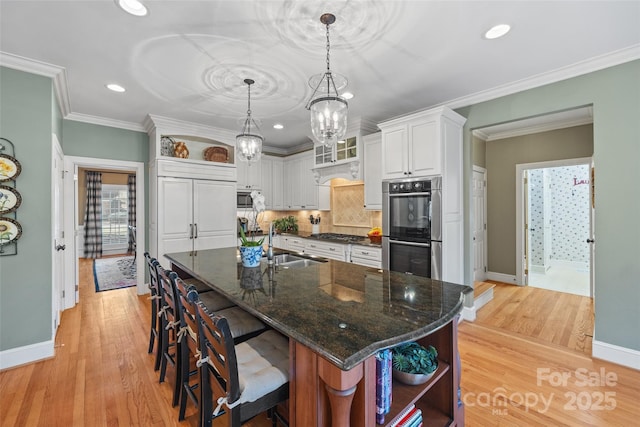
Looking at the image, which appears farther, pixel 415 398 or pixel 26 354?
pixel 26 354

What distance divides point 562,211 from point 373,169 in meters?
5.21

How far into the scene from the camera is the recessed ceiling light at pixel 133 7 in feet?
5.87

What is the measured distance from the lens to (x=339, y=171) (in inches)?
175

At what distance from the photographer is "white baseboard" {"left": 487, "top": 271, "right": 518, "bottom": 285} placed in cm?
492

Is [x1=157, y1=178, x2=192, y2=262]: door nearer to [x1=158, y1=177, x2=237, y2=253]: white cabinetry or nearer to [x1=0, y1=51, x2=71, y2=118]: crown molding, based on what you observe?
[x1=158, y1=177, x2=237, y2=253]: white cabinetry

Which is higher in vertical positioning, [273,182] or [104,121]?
[104,121]

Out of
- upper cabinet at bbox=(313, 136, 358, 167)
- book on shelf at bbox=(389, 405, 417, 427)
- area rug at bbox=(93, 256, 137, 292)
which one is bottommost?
area rug at bbox=(93, 256, 137, 292)

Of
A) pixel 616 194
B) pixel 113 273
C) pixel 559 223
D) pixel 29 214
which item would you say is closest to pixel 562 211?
pixel 559 223

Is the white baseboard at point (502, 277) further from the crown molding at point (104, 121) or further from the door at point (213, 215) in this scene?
the crown molding at point (104, 121)

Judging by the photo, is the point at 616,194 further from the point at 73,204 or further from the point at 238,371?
the point at 73,204

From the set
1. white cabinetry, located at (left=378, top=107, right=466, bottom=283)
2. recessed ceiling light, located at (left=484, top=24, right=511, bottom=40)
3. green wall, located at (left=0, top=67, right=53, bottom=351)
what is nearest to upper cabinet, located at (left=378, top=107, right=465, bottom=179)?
white cabinetry, located at (left=378, top=107, right=466, bottom=283)

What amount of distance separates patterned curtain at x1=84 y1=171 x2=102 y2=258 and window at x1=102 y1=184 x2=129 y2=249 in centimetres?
24

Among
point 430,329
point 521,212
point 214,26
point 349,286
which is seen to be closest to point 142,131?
point 214,26

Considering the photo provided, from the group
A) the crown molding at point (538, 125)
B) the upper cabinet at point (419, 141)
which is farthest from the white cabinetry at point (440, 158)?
the crown molding at point (538, 125)
